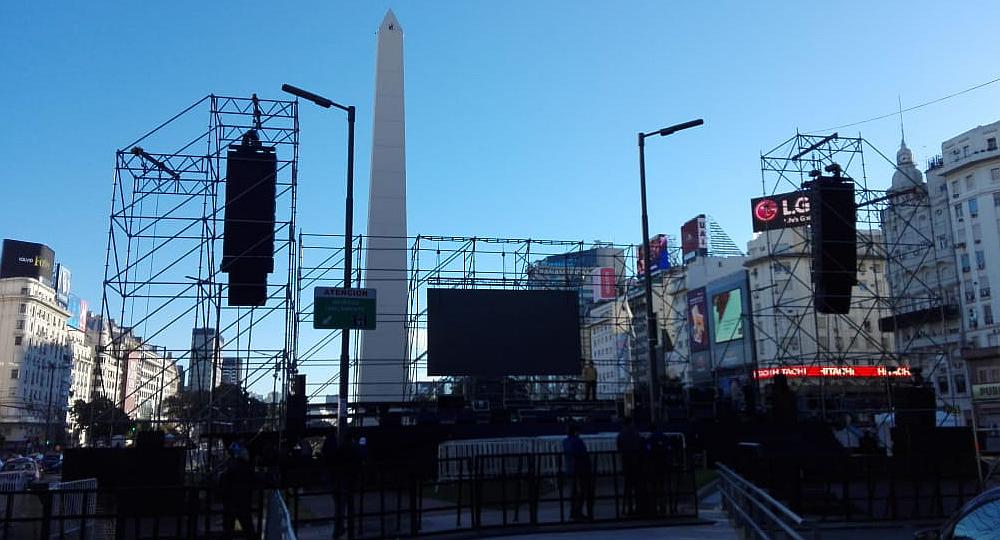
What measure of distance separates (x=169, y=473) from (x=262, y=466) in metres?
2.29

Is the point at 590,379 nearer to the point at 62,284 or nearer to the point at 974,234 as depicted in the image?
the point at 974,234

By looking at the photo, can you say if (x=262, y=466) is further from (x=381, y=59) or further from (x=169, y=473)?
(x=381, y=59)

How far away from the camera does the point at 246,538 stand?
1120 cm

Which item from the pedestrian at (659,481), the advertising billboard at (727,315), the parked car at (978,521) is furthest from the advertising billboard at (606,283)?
the parked car at (978,521)

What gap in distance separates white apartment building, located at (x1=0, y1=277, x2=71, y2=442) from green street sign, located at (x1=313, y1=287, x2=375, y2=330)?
83.7 meters

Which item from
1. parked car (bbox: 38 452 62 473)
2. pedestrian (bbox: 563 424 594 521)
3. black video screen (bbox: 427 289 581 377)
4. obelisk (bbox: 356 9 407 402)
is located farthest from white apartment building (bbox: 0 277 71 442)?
pedestrian (bbox: 563 424 594 521)

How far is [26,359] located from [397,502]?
100 m

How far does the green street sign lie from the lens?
1695cm

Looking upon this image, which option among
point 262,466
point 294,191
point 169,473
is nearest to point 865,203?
point 294,191

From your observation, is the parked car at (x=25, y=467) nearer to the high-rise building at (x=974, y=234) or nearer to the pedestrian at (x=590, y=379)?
the pedestrian at (x=590, y=379)

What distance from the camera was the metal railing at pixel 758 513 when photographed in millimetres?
7074

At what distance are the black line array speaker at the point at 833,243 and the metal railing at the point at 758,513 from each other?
1753 cm

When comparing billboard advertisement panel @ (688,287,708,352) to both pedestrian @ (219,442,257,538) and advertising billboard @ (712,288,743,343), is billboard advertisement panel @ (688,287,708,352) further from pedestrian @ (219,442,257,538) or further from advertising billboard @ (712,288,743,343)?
pedestrian @ (219,442,257,538)

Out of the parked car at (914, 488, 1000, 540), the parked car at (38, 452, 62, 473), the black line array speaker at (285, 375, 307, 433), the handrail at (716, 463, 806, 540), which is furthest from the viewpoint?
Answer: the parked car at (38, 452, 62, 473)
